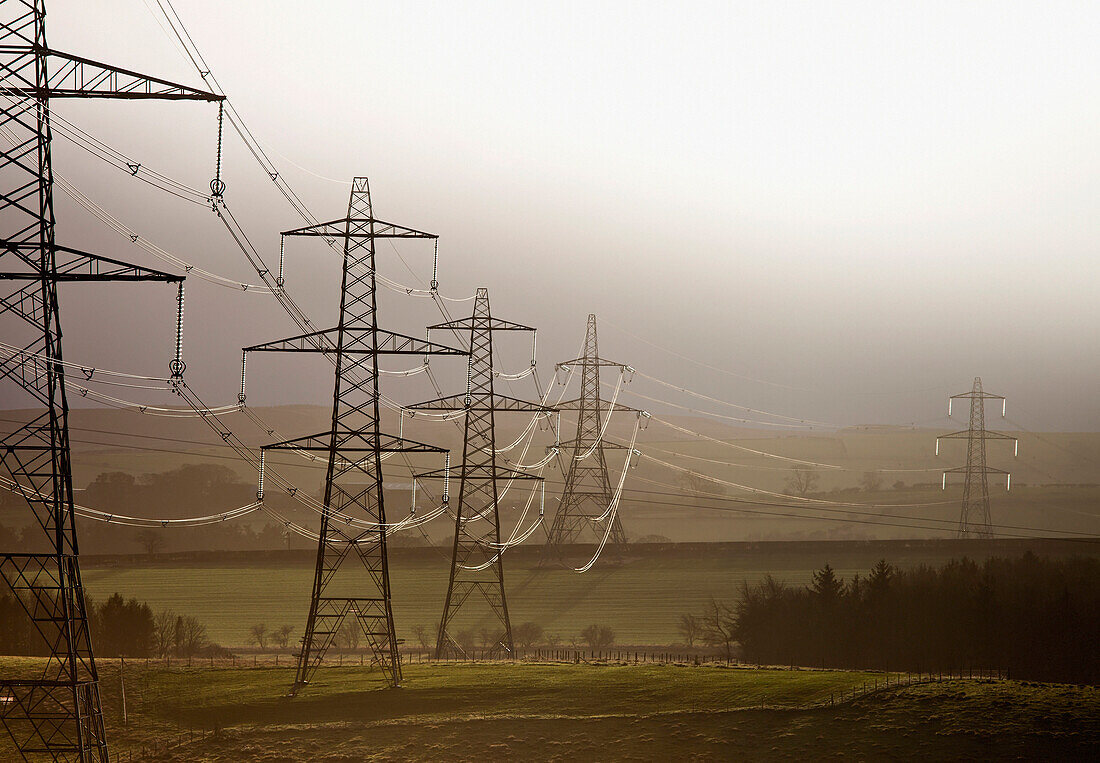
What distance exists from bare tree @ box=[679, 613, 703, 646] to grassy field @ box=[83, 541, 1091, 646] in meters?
0.71

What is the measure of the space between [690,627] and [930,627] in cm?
1797

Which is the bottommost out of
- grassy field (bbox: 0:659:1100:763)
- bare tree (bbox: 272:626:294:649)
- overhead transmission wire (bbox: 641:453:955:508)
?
bare tree (bbox: 272:626:294:649)

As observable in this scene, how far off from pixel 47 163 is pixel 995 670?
6385 cm

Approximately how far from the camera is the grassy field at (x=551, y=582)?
270 ft

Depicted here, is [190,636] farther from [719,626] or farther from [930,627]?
[930,627]

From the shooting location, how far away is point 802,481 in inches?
7475

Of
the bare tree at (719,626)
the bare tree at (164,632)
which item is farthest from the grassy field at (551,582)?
the bare tree at (164,632)

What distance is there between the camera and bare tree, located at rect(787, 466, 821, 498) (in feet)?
601

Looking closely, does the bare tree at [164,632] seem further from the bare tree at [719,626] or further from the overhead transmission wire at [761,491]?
the overhead transmission wire at [761,491]

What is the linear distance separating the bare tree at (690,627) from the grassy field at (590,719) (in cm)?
2956

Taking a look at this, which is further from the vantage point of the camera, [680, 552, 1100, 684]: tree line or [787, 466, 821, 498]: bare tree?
[787, 466, 821, 498]: bare tree

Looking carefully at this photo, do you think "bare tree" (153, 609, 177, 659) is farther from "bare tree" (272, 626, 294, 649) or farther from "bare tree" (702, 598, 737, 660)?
"bare tree" (702, 598, 737, 660)

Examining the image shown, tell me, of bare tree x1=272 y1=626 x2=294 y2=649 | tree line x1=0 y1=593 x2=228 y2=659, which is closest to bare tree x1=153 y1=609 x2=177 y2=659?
tree line x1=0 y1=593 x2=228 y2=659

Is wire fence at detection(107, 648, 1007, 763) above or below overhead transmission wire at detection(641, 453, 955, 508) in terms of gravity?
below
